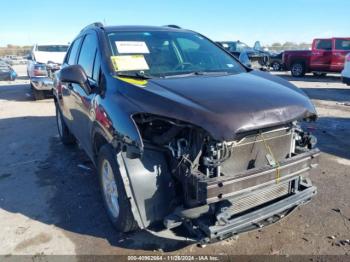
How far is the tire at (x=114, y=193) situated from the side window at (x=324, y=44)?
641 inches

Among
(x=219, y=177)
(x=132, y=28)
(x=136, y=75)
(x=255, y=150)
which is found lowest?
(x=219, y=177)

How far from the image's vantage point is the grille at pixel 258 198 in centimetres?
284

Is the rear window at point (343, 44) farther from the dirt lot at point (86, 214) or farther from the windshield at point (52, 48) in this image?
the windshield at point (52, 48)

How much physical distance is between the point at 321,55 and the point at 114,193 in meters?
16.4

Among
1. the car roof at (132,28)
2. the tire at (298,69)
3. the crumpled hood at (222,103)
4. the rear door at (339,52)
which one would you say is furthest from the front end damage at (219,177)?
the tire at (298,69)

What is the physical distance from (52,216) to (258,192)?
7.64 feet

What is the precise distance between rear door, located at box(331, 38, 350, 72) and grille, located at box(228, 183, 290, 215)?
1550cm

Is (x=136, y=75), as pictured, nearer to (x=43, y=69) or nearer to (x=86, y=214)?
(x=86, y=214)

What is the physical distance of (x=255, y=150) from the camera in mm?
2961

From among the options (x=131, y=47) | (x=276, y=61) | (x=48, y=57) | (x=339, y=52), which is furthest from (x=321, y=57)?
(x=131, y=47)

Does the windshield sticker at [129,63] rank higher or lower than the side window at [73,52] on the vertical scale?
lower

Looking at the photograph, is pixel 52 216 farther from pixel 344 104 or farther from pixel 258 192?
pixel 344 104

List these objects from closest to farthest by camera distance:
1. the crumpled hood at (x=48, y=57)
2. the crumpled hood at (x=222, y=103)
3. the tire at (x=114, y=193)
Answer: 1. the crumpled hood at (x=222, y=103)
2. the tire at (x=114, y=193)
3. the crumpled hood at (x=48, y=57)

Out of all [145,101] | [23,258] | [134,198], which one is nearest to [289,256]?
[134,198]
